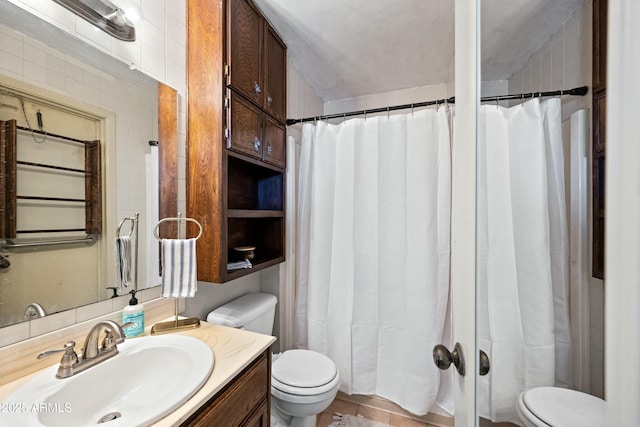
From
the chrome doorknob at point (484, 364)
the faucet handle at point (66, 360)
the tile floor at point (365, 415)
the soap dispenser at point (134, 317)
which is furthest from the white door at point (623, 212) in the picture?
the tile floor at point (365, 415)

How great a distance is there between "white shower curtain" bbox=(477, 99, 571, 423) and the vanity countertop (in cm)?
71

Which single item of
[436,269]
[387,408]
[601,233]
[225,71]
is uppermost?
[225,71]

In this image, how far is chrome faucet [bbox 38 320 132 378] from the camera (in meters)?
0.76

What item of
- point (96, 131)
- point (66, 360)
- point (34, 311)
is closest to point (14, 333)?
point (34, 311)

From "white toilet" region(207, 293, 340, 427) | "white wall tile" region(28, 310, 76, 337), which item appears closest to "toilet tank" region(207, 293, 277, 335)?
"white toilet" region(207, 293, 340, 427)

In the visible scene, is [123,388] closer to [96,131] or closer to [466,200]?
[96,131]

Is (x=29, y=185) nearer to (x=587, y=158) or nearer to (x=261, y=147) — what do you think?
(x=261, y=147)

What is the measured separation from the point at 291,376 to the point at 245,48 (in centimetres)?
177

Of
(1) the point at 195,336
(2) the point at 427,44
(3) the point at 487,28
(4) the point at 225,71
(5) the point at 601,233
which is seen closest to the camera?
(5) the point at 601,233

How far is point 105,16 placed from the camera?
3.21 ft

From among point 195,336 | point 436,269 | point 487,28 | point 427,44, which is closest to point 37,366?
point 195,336

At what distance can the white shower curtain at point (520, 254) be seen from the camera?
1.30 feet

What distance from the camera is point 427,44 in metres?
1.75

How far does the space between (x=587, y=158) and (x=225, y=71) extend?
1341 mm
